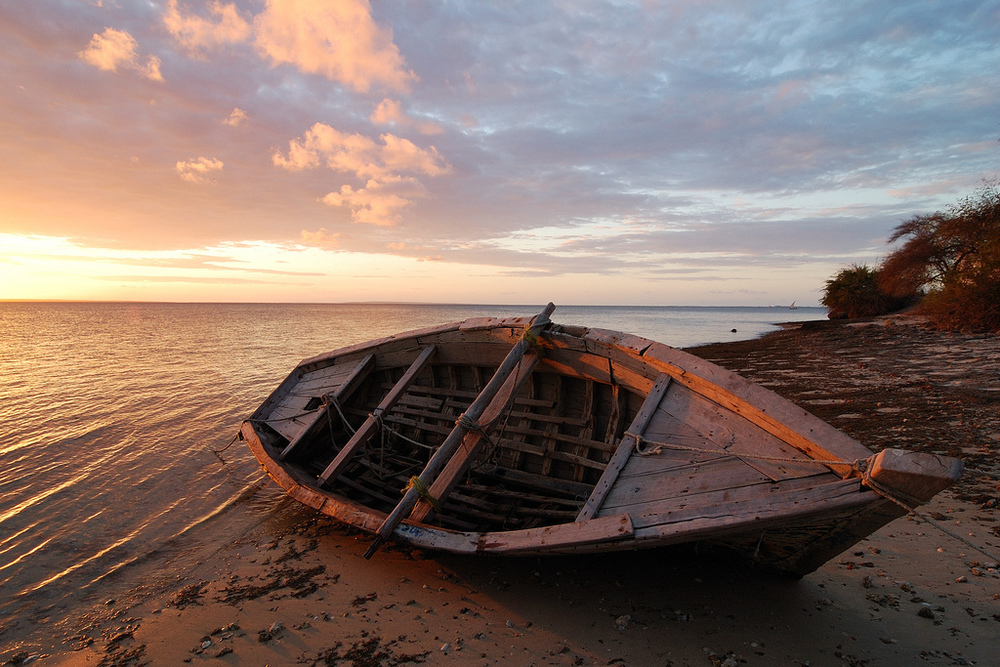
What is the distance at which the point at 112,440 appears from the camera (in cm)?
854

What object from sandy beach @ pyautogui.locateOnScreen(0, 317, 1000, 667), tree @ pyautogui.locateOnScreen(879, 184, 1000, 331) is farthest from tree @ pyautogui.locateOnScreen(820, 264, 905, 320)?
sandy beach @ pyautogui.locateOnScreen(0, 317, 1000, 667)

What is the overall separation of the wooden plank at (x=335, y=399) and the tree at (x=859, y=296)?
130ft

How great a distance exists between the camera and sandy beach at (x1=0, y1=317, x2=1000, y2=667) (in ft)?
10.1

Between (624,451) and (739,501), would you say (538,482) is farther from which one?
(739,501)

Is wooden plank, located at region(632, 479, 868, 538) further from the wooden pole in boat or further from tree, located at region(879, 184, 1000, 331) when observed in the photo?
tree, located at region(879, 184, 1000, 331)

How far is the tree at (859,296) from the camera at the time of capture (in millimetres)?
34500

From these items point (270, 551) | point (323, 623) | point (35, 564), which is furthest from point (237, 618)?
point (35, 564)

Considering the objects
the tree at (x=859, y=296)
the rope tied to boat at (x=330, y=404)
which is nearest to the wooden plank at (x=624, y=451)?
the rope tied to boat at (x=330, y=404)

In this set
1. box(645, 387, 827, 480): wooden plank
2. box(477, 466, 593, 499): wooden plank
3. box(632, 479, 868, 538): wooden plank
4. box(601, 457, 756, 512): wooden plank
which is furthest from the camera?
box(477, 466, 593, 499): wooden plank

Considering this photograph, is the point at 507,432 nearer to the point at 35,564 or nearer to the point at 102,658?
the point at 102,658

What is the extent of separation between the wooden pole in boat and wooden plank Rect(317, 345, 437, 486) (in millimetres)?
1070

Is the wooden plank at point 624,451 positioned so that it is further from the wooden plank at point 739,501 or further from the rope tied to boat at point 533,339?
the rope tied to boat at point 533,339

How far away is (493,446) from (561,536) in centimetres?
155

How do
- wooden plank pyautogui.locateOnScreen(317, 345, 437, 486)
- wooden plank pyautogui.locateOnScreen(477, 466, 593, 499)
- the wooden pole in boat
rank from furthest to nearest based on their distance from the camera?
1. wooden plank pyautogui.locateOnScreen(317, 345, 437, 486)
2. wooden plank pyautogui.locateOnScreen(477, 466, 593, 499)
3. the wooden pole in boat
